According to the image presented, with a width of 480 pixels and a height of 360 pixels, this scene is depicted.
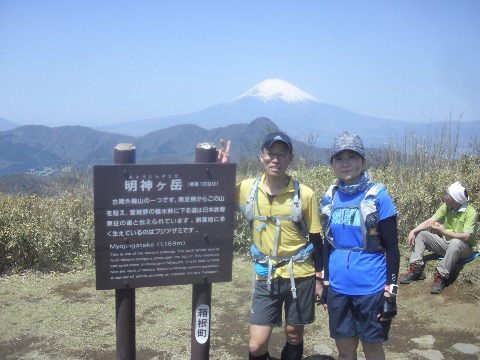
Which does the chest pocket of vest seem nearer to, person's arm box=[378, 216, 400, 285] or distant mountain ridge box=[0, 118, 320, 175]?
person's arm box=[378, 216, 400, 285]

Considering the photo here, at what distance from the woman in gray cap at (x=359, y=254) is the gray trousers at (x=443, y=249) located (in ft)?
9.17

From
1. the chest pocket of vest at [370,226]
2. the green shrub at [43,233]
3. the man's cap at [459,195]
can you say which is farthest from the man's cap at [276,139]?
the green shrub at [43,233]

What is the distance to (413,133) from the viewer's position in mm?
10547

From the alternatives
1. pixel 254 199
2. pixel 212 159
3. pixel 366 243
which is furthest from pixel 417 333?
pixel 212 159

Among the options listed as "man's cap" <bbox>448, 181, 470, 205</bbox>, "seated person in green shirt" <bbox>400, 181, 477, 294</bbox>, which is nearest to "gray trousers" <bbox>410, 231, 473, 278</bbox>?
"seated person in green shirt" <bbox>400, 181, 477, 294</bbox>

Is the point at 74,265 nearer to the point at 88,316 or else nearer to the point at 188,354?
the point at 88,316

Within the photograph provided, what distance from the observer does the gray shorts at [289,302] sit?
2.79 meters

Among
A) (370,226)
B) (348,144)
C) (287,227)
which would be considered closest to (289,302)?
(287,227)

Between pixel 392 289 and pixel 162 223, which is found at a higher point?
pixel 162 223

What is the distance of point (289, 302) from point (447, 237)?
3.32 m

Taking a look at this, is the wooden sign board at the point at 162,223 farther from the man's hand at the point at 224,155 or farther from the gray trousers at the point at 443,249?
the gray trousers at the point at 443,249

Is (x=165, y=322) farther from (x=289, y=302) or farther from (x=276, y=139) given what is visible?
(x=276, y=139)

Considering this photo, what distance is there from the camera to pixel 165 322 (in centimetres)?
434

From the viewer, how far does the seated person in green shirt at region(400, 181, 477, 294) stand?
502cm
